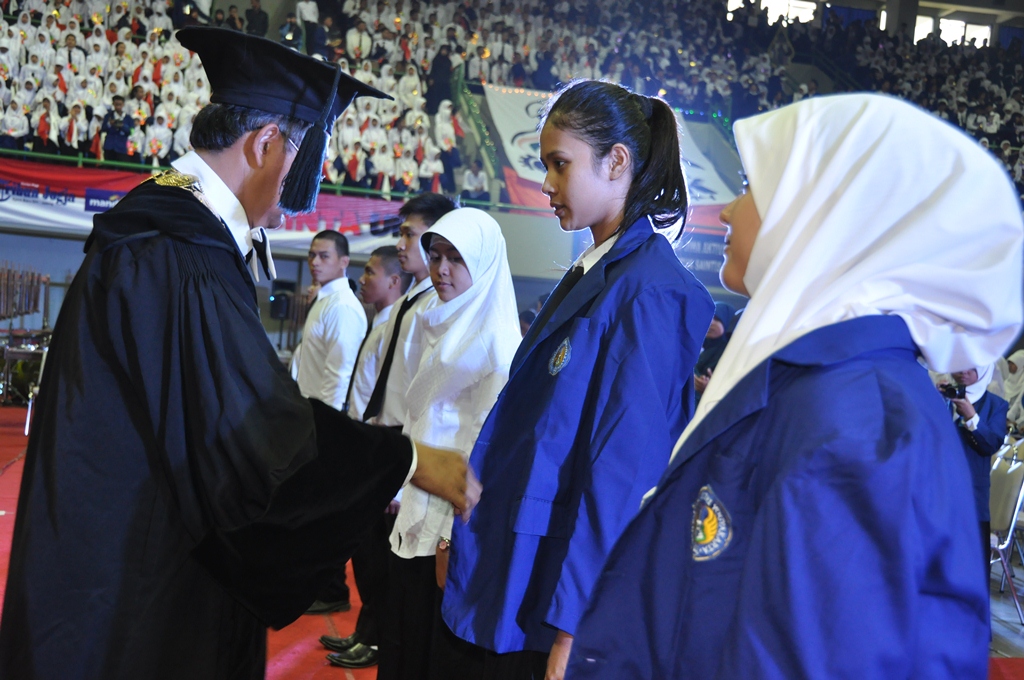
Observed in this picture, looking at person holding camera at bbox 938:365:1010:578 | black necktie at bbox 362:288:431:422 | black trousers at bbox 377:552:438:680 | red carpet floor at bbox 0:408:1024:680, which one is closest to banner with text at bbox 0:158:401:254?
red carpet floor at bbox 0:408:1024:680

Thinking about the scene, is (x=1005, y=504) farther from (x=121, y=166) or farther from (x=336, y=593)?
(x=121, y=166)

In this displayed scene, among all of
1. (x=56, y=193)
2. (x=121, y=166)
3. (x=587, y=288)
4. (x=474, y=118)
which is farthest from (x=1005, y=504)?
(x=56, y=193)

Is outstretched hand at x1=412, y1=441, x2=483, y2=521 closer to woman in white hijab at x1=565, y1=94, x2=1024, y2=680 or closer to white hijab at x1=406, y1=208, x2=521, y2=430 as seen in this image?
woman in white hijab at x1=565, y1=94, x2=1024, y2=680

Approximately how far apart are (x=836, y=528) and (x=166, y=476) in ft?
3.72

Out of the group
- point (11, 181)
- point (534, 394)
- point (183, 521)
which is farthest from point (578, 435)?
point (11, 181)

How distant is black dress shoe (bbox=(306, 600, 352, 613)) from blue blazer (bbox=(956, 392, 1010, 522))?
10.4ft

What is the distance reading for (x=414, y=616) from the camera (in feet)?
8.77

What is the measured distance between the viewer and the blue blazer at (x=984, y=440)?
441cm

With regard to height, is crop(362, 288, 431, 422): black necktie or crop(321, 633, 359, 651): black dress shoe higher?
crop(362, 288, 431, 422): black necktie

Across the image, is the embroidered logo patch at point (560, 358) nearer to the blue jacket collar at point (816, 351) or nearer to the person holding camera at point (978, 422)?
the blue jacket collar at point (816, 351)

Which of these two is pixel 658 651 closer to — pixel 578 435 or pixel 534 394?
pixel 578 435

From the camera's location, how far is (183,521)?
59.7 inches

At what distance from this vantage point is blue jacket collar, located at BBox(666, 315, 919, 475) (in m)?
0.97

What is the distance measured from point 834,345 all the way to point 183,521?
1.14 m
